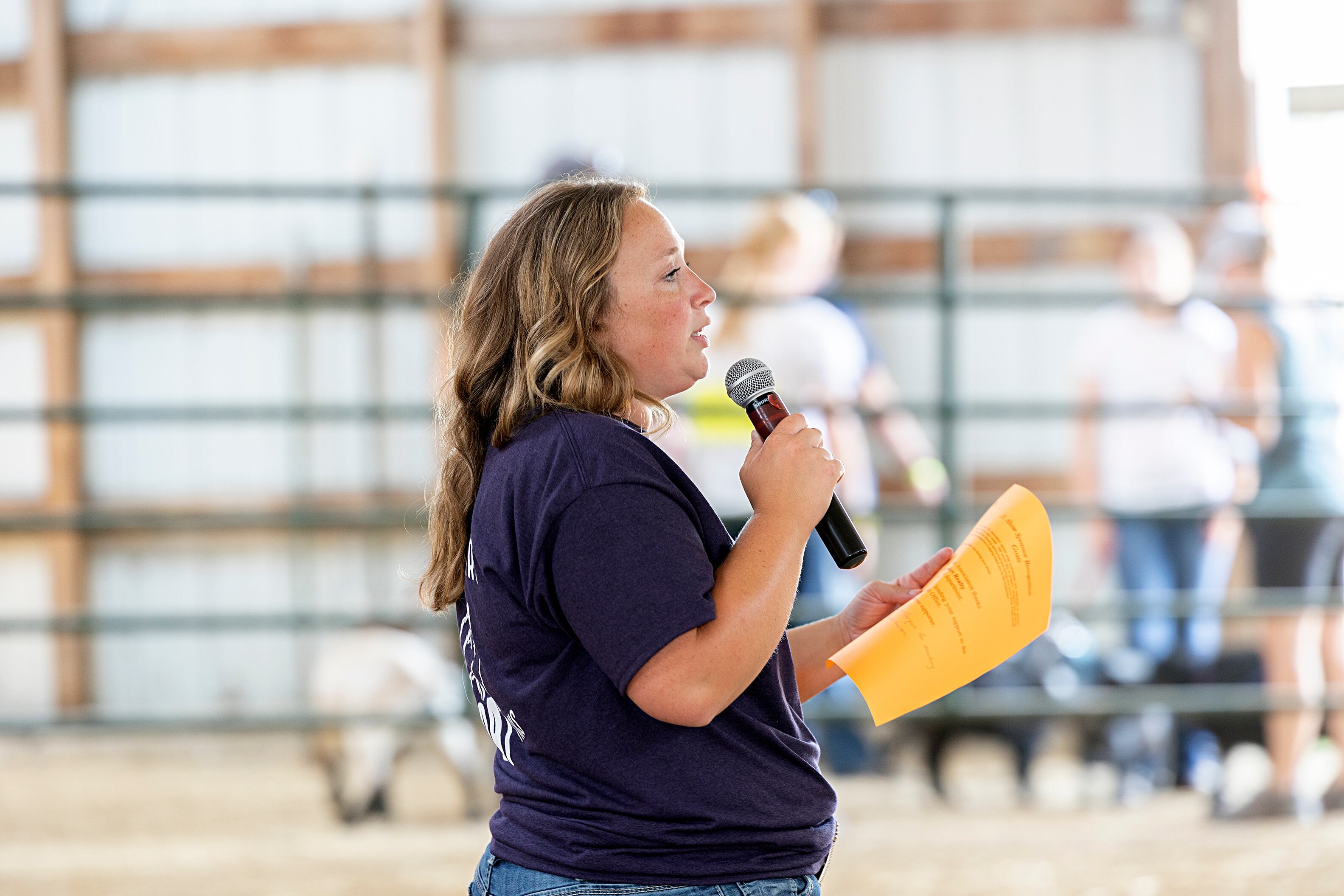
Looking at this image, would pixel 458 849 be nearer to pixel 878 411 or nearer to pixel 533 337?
pixel 878 411

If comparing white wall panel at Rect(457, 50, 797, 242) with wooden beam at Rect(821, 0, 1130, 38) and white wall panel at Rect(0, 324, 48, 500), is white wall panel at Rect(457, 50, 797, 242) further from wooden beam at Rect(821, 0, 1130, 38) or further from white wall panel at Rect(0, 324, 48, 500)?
white wall panel at Rect(0, 324, 48, 500)

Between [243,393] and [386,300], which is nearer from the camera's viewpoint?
[386,300]

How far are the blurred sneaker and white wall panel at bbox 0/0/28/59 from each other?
216 inches

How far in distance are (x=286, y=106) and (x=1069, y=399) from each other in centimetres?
360

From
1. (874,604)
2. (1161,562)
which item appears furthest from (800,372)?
(874,604)

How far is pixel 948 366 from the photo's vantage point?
361cm

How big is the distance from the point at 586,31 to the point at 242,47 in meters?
1.51

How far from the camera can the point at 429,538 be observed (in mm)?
1162

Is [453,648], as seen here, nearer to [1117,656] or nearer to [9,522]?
[9,522]

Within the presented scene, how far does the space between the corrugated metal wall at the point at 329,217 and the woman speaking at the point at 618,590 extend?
469 cm

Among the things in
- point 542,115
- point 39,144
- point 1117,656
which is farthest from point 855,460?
point 39,144

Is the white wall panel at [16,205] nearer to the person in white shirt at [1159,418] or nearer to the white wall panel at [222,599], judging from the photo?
the white wall panel at [222,599]

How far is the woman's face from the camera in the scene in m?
1.00

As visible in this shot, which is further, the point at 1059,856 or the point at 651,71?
the point at 651,71
